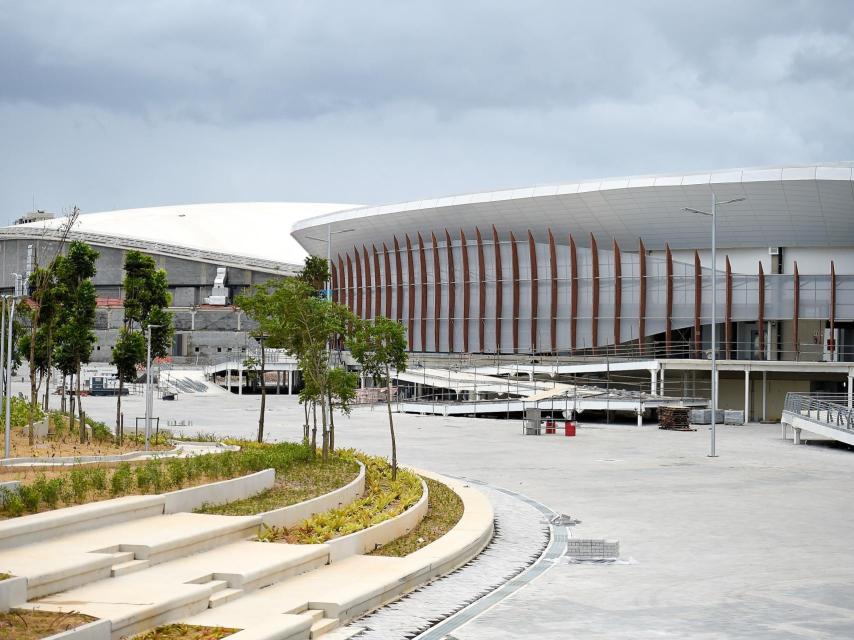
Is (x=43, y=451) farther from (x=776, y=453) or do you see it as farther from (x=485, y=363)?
(x=485, y=363)

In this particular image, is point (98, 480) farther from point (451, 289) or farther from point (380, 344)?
point (451, 289)

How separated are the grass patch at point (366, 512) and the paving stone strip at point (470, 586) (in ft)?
6.80

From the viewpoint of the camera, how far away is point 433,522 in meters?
23.1

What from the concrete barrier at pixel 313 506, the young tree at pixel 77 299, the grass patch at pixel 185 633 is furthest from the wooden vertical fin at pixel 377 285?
the grass patch at pixel 185 633

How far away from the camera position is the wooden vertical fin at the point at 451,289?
93875 millimetres

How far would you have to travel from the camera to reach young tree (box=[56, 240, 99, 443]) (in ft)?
132

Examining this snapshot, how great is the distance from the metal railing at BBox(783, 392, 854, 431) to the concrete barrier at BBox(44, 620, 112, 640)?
36.1 metres

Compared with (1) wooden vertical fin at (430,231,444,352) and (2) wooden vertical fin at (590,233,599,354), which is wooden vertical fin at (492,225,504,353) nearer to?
(1) wooden vertical fin at (430,231,444,352)

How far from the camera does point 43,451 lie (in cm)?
2964

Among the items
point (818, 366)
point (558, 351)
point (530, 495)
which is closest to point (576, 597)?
point (530, 495)

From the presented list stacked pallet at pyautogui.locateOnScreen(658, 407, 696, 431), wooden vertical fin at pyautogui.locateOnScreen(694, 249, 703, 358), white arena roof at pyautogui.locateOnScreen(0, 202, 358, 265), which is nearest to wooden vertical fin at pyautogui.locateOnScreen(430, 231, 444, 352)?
wooden vertical fin at pyautogui.locateOnScreen(694, 249, 703, 358)

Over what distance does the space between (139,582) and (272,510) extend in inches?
209

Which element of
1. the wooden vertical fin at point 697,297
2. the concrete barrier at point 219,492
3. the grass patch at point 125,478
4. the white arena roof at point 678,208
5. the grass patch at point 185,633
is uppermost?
the white arena roof at point 678,208

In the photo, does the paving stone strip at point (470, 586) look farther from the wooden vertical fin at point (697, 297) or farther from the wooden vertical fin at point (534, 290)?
the wooden vertical fin at point (534, 290)
